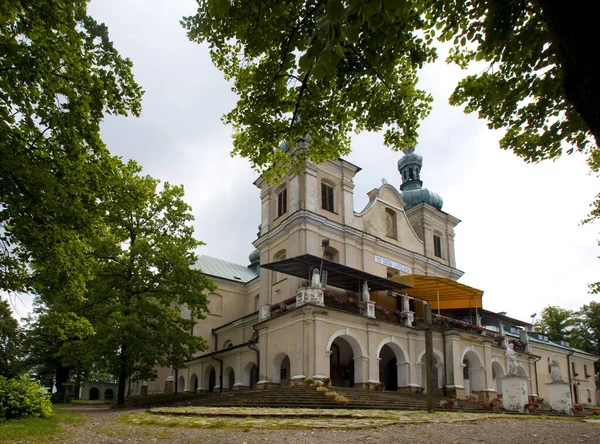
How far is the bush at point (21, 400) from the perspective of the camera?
10.3 meters

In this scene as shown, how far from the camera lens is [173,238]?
23562mm

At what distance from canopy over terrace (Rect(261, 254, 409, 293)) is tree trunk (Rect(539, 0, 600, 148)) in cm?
1748

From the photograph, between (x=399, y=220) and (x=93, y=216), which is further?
(x=399, y=220)

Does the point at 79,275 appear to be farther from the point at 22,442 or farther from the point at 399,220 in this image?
the point at 399,220

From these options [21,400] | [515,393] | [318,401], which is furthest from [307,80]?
[515,393]

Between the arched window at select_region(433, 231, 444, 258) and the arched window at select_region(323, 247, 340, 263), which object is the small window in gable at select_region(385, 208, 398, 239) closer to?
the arched window at select_region(433, 231, 444, 258)

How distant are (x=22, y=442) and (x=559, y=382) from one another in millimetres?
17858

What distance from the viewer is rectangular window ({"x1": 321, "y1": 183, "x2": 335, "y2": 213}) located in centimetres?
2645

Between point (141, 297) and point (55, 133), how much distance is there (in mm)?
13016

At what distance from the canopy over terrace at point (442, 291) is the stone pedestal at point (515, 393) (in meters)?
6.21

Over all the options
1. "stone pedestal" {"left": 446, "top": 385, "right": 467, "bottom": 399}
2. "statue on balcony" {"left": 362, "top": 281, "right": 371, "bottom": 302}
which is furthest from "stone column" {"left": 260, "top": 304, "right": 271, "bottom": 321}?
"stone pedestal" {"left": 446, "top": 385, "right": 467, "bottom": 399}

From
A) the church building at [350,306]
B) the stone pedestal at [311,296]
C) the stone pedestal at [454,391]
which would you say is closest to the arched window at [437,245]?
the church building at [350,306]

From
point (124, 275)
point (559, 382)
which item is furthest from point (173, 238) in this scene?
point (559, 382)

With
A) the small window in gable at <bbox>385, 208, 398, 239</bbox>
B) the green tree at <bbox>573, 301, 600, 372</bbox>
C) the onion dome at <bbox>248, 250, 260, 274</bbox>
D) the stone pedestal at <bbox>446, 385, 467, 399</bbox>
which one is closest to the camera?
the stone pedestal at <bbox>446, 385, 467, 399</bbox>
